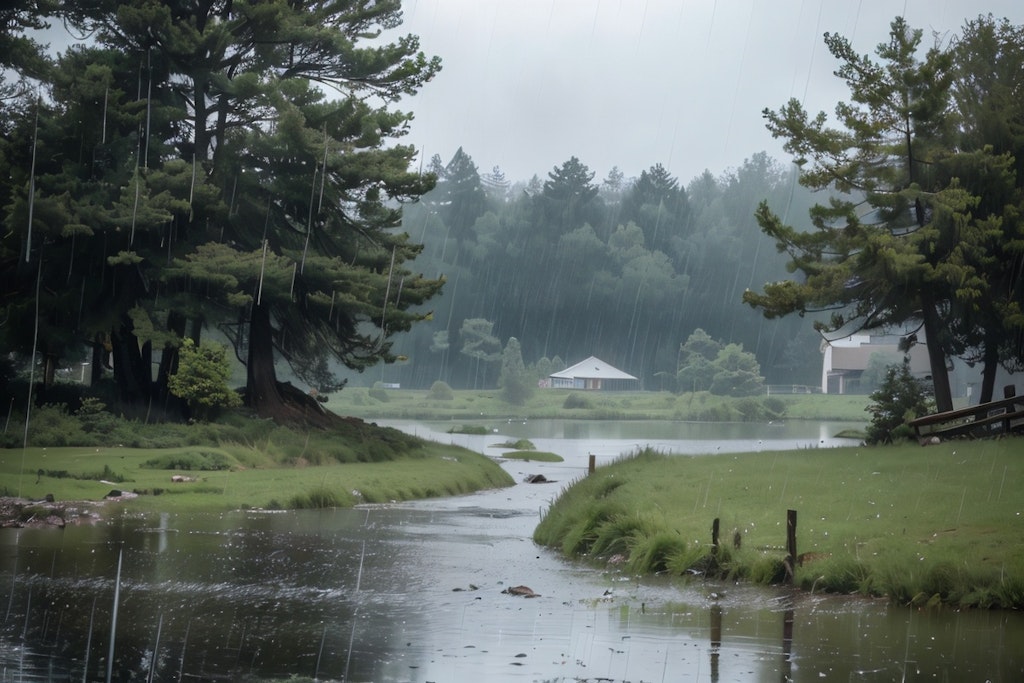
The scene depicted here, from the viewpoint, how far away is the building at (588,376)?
114 metres

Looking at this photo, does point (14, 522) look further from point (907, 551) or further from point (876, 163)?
point (876, 163)

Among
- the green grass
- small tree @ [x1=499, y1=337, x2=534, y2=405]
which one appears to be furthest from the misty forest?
small tree @ [x1=499, y1=337, x2=534, y2=405]

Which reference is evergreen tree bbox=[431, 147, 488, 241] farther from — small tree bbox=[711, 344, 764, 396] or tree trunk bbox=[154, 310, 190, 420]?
tree trunk bbox=[154, 310, 190, 420]

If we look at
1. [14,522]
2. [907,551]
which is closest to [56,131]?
[14,522]

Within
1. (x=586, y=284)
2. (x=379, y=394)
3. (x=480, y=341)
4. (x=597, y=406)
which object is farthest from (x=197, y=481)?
(x=586, y=284)

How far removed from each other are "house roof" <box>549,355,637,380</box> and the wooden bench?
263ft

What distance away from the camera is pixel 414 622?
14.8 metres

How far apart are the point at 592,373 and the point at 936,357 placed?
253 feet

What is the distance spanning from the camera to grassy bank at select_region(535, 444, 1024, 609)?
1617 cm

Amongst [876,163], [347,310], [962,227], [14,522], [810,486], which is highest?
[876,163]

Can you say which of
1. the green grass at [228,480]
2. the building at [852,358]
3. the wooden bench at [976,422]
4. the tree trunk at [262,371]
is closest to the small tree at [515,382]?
the building at [852,358]

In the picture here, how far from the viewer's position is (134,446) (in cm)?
3616

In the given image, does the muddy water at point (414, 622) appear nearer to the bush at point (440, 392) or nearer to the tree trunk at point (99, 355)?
the tree trunk at point (99, 355)

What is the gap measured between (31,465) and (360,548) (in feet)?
41.8
